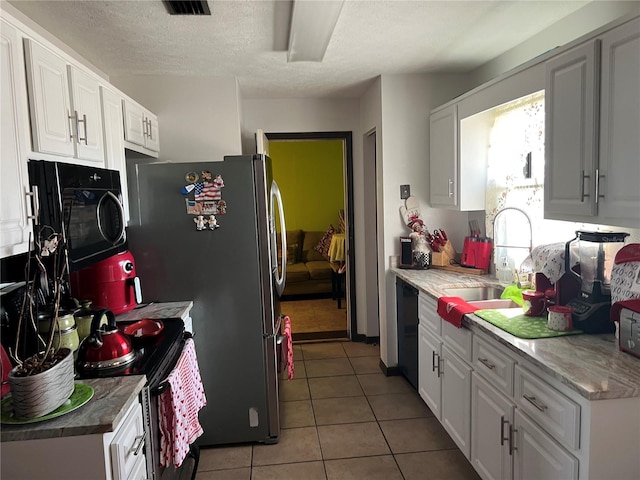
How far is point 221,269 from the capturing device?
106 inches

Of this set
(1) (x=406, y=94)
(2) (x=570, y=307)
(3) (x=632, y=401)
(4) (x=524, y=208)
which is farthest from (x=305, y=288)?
(3) (x=632, y=401)

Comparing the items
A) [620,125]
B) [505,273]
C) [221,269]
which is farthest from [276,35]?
[505,273]

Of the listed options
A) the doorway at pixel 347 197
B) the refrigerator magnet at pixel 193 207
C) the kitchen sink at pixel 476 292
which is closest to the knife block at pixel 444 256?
the kitchen sink at pixel 476 292

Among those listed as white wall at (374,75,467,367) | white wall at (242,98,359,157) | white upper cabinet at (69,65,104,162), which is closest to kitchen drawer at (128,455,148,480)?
white upper cabinet at (69,65,104,162)

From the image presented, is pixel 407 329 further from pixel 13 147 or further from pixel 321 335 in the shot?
pixel 13 147

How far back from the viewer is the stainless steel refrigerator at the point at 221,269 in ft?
8.63

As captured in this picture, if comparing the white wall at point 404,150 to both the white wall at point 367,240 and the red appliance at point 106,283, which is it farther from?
the red appliance at point 106,283

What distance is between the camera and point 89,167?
1.93 meters

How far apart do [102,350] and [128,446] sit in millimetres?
386

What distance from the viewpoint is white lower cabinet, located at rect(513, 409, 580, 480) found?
5.05 feet

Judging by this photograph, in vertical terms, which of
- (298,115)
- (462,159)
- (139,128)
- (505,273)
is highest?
(298,115)

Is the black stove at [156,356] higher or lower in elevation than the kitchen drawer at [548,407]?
higher

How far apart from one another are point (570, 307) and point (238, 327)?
1.75 meters

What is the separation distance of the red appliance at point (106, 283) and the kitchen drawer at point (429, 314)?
1.72 m
